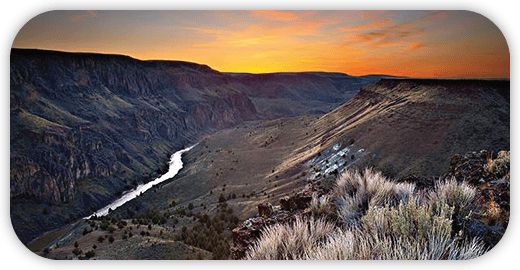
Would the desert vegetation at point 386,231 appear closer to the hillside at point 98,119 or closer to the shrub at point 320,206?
the shrub at point 320,206

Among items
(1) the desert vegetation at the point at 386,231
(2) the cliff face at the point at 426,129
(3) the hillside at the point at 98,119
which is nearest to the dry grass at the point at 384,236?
(1) the desert vegetation at the point at 386,231

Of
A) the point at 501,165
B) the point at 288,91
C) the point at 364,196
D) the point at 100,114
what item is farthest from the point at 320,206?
the point at 288,91

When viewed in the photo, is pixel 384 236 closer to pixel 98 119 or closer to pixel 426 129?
pixel 426 129

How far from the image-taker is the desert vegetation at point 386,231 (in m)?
2.54

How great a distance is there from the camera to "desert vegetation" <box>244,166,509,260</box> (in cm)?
254

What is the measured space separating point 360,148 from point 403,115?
3.45 metres

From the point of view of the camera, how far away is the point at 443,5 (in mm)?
3361

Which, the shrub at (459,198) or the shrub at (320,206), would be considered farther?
the shrub at (320,206)

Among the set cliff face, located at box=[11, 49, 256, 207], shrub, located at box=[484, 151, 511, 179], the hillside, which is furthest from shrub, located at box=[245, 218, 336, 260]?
cliff face, located at box=[11, 49, 256, 207]

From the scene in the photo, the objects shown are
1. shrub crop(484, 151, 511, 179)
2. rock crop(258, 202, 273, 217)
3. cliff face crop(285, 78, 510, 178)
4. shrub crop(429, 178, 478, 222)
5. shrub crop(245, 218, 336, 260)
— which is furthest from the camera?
cliff face crop(285, 78, 510, 178)

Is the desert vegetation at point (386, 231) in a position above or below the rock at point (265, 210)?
above

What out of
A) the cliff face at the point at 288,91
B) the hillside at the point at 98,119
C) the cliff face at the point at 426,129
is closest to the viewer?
the hillside at the point at 98,119

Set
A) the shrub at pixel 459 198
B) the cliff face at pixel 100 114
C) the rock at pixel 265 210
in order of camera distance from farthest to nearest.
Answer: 1. the cliff face at pixel 100 114
2. the rock at pixel 265 210
3. the shrub at pixel 459 198

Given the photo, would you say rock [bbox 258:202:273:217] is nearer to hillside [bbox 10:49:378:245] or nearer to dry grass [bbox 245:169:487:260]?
dry grass [bbox 245:169:487:260]
